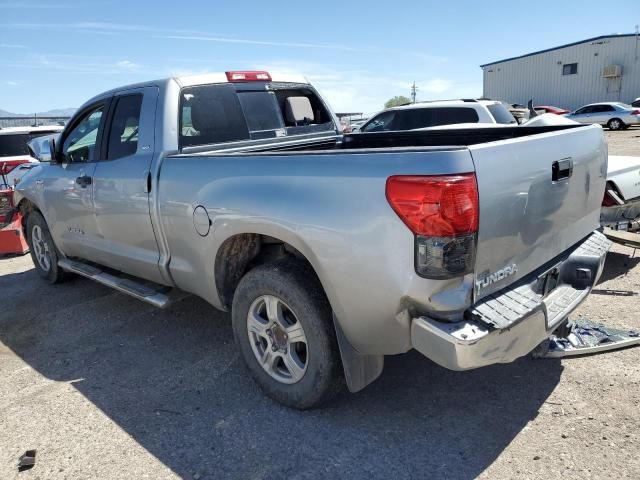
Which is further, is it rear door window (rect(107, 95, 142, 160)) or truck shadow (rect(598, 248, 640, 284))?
truck shadow (rect(598, 248, 640, 284))

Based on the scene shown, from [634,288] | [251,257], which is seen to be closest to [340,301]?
[251,257]

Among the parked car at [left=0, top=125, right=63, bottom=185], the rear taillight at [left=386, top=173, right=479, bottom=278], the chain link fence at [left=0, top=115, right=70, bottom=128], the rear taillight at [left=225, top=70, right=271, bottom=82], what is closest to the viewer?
the rear taillight at [left=386, top=173, right=479, bottom=278]

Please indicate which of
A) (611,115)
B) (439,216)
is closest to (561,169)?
(439,216)

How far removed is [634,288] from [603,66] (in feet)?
132

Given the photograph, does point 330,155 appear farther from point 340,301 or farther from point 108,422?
point 108,422

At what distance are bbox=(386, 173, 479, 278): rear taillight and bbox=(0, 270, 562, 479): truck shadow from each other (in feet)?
3.46

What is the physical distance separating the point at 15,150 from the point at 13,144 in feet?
0.35

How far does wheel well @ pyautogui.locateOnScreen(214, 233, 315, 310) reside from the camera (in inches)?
131

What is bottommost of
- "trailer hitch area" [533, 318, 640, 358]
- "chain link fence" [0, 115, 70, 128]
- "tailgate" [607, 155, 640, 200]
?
"trailer hitch area" [533, 318, 640, 358]

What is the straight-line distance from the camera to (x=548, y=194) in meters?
2.74

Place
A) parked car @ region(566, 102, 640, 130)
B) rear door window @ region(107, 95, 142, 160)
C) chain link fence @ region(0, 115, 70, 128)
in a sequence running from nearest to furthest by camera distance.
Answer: rear door window @ region(107, 95, 142, 160) < chain link fence @ region(0, 115, 70, 128) < parked car @ region(566, 102, 640, 130)

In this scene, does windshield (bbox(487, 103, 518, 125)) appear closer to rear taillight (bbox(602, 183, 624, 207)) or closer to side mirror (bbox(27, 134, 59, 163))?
A: rear taillight (bbox(602, 183, 624, 207))

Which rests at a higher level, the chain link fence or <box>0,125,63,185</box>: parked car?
the chain link fence

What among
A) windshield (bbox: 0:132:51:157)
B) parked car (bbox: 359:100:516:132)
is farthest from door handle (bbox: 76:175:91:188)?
parked car (bbox: 359:100:516:132)
